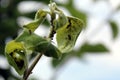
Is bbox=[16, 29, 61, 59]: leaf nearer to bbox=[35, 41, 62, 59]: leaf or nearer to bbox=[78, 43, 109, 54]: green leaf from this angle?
bbox=[35, 41, 62, 59]: leaf

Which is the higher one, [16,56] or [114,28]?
[16,56]

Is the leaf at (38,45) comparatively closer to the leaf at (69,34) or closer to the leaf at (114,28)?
the leaf at (69,34)

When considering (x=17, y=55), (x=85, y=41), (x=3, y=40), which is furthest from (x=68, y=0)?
(x=17, y=55)

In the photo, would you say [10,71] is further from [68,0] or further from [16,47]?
[16,47]

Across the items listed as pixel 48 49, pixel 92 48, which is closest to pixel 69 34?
pixel 48 49

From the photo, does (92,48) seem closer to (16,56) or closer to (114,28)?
(114,28)

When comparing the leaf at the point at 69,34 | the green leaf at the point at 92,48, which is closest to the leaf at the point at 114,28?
the green leaf at the point at 92,48

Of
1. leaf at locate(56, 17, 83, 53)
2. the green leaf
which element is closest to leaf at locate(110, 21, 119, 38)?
the green leaf
